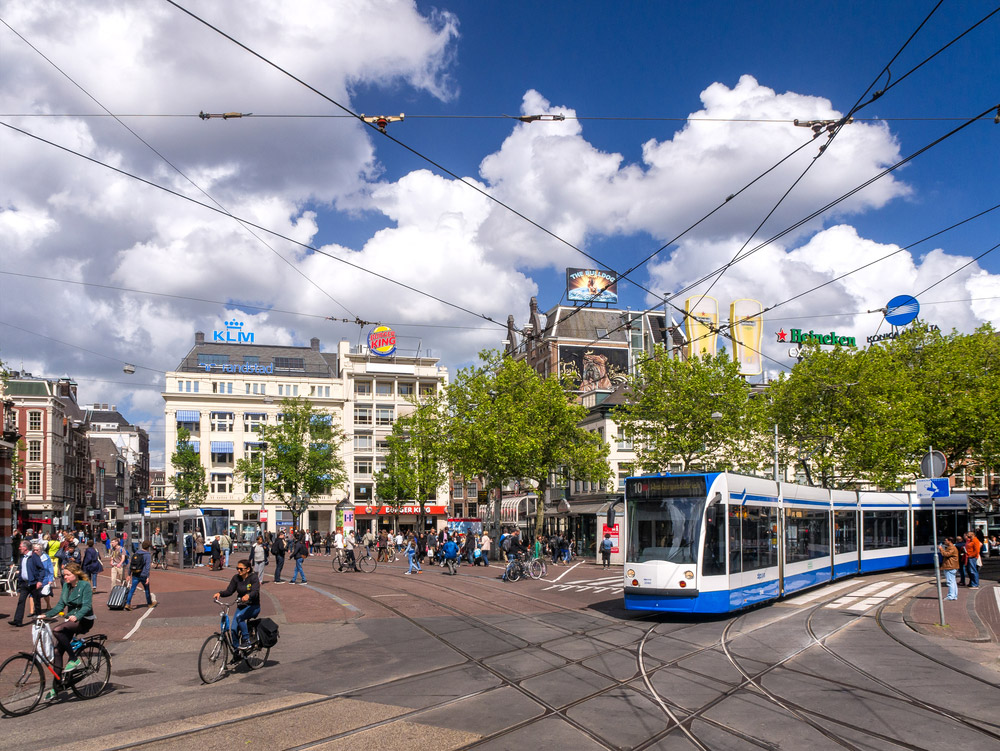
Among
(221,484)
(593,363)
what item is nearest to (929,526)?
(593,363)

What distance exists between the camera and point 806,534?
80.0ft

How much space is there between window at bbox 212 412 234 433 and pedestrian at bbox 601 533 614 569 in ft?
188

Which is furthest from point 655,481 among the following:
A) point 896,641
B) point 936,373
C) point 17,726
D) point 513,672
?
point 936,373

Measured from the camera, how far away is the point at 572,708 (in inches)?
391

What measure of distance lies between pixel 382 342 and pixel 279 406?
12.5 m

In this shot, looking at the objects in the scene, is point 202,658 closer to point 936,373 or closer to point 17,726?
point 17,726

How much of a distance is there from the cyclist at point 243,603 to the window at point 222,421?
261 feet

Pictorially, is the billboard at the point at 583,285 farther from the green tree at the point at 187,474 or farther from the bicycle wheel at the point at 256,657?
the bicycle wheel at the point at 256,657

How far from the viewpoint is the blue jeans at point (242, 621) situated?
12.7m

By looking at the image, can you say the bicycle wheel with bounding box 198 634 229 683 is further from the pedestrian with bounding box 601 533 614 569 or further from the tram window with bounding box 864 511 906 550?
the pedestrian with bounding box 601 533 614 569

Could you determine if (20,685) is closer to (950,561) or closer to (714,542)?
(714,542)

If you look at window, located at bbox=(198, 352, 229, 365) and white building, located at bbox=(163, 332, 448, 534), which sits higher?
window, located at bbox=(198, 352, 229, 365)

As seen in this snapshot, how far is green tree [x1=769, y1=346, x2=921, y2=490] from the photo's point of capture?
43.1 metres

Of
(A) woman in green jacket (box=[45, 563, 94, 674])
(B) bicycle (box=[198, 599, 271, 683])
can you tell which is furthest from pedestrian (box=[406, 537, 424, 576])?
(A) woman in green jacket (box=[45, 563, 94, 674])
